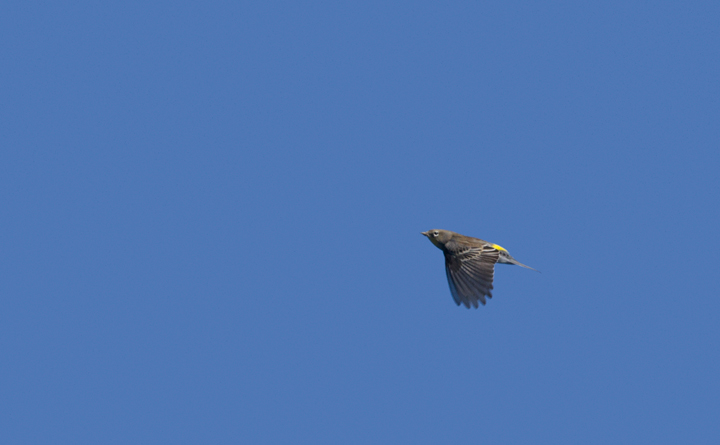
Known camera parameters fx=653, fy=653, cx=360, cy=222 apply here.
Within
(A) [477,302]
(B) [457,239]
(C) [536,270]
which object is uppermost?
(B) [457,239]

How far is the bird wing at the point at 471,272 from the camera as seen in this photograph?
10656 mm

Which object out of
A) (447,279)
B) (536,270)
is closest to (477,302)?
(447,279)

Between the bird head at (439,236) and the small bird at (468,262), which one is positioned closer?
the small bird at (468,262)

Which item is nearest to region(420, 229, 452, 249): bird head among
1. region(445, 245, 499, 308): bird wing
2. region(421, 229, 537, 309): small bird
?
region(421, 229, 537, 309): small bird

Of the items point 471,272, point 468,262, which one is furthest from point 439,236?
point 471,272

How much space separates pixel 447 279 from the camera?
11.3m

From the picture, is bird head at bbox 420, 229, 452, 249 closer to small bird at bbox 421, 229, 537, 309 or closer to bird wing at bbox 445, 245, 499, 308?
small bird at bbox 421, 229, 537, 309

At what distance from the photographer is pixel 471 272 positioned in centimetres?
1098

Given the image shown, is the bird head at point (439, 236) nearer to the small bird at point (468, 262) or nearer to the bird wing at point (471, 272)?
the small bird at point (468, 262)

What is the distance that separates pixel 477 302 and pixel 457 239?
5.33ft

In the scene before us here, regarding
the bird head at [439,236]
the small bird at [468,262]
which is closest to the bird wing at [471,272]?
the small bird at [468,262]

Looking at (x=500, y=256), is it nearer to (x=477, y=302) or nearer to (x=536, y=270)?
(x=536, y=270)

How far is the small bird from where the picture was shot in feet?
35.1

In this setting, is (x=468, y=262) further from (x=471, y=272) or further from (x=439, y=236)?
(x=439, y=236)
